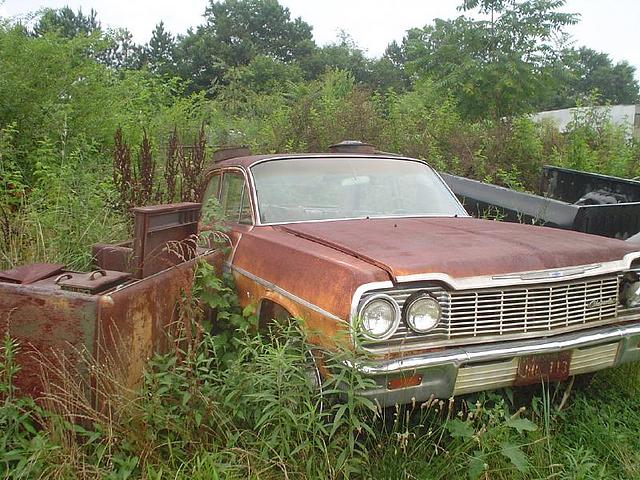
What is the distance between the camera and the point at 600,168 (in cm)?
994

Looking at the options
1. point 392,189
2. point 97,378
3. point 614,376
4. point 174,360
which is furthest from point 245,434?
point 614,376

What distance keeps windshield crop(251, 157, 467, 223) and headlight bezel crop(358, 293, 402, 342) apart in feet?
4.10

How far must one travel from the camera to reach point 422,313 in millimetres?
2707

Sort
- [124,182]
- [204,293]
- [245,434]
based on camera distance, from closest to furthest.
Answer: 1. [245,434]
2. [204,293]
3. [124,182]

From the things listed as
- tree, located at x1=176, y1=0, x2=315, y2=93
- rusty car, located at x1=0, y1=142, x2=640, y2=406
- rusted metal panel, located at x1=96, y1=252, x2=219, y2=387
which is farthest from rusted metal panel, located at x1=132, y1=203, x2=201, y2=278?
tree, located at x1=176, y1=0, x2=315, y2=93

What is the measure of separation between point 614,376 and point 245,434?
2.37 meters

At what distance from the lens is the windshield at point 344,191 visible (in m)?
3.87

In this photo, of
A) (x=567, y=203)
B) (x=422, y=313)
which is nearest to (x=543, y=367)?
(x=422, y=313)

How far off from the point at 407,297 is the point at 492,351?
45 cm

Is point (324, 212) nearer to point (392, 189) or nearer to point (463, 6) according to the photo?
point (392, 189)

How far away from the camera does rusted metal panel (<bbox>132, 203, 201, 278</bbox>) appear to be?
3361mm

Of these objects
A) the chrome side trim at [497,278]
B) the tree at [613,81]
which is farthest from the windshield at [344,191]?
the tree at [613,81]

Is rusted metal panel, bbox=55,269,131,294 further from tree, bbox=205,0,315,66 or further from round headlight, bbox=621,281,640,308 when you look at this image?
tree, bbox=205,0,315,66

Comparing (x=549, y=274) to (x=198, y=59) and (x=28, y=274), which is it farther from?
(x=198, y=59)
